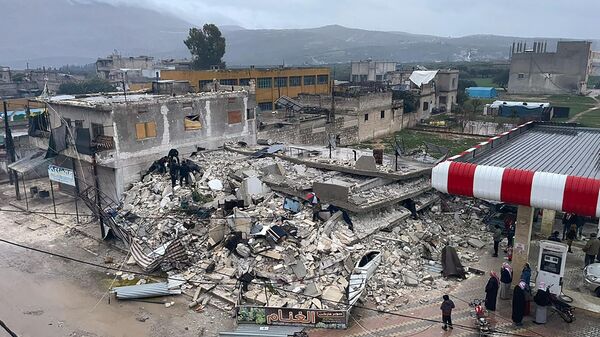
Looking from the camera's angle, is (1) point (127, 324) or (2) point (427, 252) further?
(2) point (427, 252)

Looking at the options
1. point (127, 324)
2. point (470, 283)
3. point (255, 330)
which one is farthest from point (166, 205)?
point (470, 283)

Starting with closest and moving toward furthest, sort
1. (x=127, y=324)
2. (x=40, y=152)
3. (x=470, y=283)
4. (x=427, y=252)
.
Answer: (x=127, y=324), (x=470, y=283), (x=427, y=252), (x=40, y=152)

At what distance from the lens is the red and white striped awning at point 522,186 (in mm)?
10828

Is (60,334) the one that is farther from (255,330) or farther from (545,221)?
(545,221)

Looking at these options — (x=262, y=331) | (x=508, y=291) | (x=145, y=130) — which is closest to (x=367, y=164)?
(x=508, y=291)

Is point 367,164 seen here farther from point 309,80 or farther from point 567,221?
point 309,80

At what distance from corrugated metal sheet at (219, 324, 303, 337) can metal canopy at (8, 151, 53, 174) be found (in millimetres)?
19502

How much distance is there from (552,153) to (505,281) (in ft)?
16.0

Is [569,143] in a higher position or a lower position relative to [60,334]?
higher

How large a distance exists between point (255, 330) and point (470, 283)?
278 inches

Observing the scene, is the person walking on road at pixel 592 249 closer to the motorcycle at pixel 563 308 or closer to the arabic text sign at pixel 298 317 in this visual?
the motorcycle at pixel 563 308

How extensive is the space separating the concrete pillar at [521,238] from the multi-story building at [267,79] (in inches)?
1458

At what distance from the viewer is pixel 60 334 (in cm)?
1280

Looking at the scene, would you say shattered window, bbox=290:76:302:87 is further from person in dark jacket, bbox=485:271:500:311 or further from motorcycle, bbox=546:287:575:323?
motorcycle, bbox=546:287:575:323
